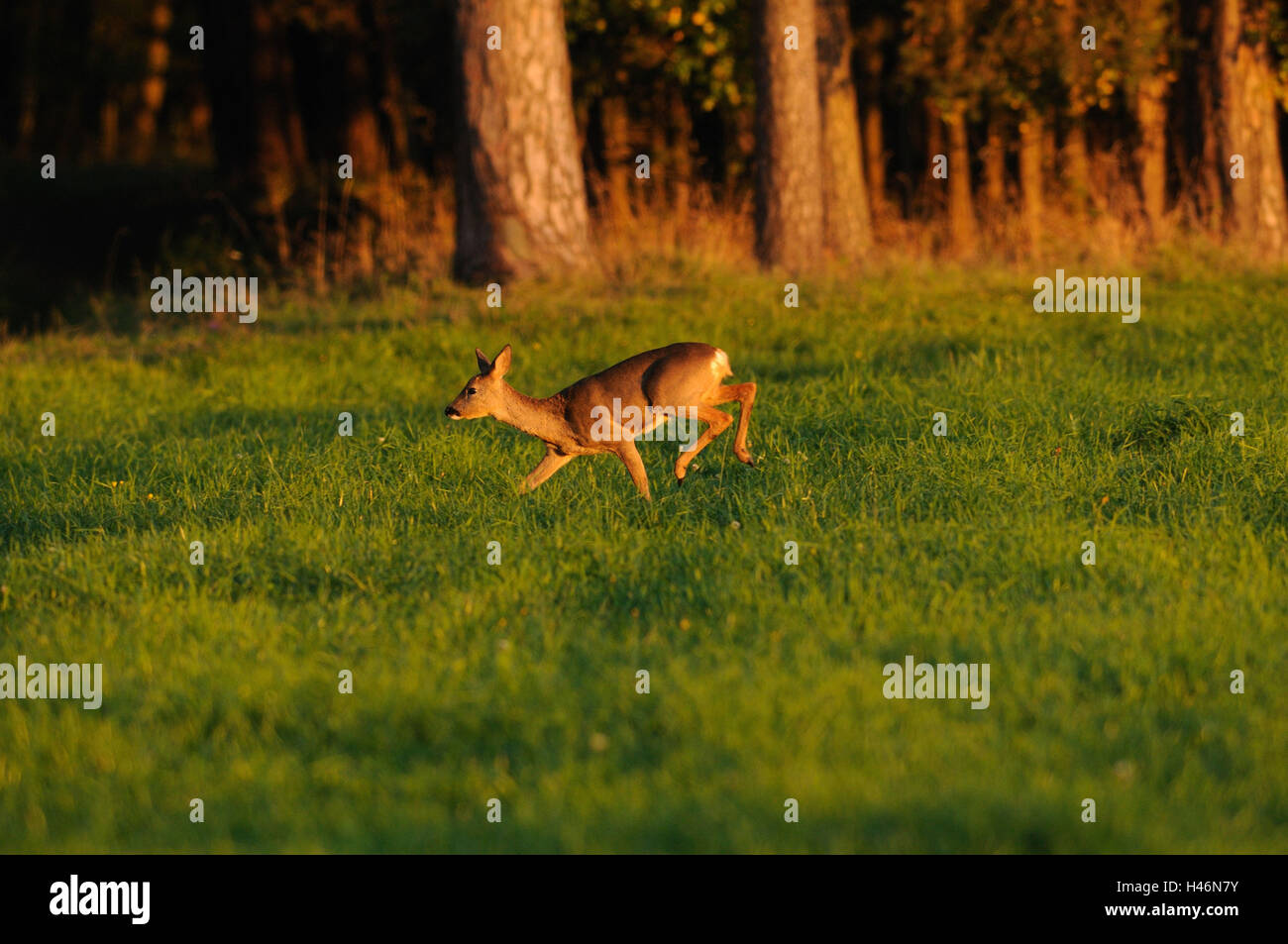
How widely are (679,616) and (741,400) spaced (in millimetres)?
2014

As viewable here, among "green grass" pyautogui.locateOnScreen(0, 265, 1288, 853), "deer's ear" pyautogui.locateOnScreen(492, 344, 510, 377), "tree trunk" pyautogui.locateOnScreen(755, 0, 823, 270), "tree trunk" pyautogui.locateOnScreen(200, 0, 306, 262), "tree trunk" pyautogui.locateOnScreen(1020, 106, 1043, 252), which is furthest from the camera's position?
"tree trunk" pyautogui.locateOnScreen(200, 0, 306, 262)

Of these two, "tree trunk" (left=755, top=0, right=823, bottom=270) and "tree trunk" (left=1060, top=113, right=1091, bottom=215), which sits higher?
"tree trunk" (left=1060, top=113, right=1091, bottom=215)

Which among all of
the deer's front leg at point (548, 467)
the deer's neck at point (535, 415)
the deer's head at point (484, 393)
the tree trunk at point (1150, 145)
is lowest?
the deer's front leg at point (548, 467)

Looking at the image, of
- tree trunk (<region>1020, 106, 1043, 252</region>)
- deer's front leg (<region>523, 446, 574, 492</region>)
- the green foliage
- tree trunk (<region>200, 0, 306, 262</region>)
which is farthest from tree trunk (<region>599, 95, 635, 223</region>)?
deer's front leg (<region>523, 446, 574, 492</region>)

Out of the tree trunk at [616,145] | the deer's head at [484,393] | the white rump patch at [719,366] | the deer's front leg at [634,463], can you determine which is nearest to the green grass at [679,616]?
the deer's front leg at [634,463]

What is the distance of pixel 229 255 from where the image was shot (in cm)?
1881

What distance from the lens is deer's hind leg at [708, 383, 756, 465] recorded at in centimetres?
746

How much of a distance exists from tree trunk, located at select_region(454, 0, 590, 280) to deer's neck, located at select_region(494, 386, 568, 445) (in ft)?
22.4

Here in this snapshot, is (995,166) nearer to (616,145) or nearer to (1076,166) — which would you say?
(1076,166)

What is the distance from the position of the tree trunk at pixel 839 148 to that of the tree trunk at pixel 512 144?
348 cm

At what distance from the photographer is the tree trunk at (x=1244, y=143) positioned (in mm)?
17719

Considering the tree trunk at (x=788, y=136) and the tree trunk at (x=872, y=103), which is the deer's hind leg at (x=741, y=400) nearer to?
the tree trunk at (x=788, y=136)

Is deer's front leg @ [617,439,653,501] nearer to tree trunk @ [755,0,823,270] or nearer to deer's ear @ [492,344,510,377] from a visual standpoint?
deer's ear @ [492,344,510,377]

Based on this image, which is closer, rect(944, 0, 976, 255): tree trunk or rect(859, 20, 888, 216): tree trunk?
rect(944, 0, 976, 255): tree trunk
